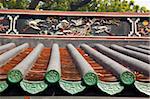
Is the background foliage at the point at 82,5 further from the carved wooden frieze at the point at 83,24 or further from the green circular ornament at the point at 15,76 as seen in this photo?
the green circular ornament at the point at 15,76

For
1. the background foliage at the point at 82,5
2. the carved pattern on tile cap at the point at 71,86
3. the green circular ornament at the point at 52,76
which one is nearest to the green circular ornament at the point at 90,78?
the carved pattern on tile cap at the point at 71,86

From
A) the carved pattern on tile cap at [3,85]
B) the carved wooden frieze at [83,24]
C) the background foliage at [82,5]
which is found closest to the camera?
the carved pattern on tile cap at [3,85]

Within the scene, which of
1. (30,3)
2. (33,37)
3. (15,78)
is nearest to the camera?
(15,78)

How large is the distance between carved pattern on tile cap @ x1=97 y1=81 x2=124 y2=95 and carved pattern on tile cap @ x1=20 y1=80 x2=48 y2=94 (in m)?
0.36

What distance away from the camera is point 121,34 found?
17.7 feet

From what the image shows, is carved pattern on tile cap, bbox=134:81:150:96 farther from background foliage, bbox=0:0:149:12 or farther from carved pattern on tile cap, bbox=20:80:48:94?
background foliage, bbox=0:0:149:12

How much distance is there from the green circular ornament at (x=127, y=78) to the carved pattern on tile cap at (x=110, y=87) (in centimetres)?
4

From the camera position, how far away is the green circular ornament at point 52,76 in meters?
2.02

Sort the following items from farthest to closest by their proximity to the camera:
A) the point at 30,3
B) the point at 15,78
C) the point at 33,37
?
the point at 30,3 → the point at 33,37 → the point at 15,78

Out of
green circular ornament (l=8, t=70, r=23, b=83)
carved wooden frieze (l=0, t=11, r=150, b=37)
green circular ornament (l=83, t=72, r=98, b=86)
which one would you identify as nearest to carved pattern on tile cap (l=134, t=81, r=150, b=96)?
green circular ornament (l=83, t=72, r=98, b=86)

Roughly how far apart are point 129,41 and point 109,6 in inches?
308

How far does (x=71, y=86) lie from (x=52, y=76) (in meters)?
Result: 0.14

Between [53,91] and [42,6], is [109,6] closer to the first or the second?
[42,6]

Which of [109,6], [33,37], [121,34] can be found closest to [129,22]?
[121,34]
